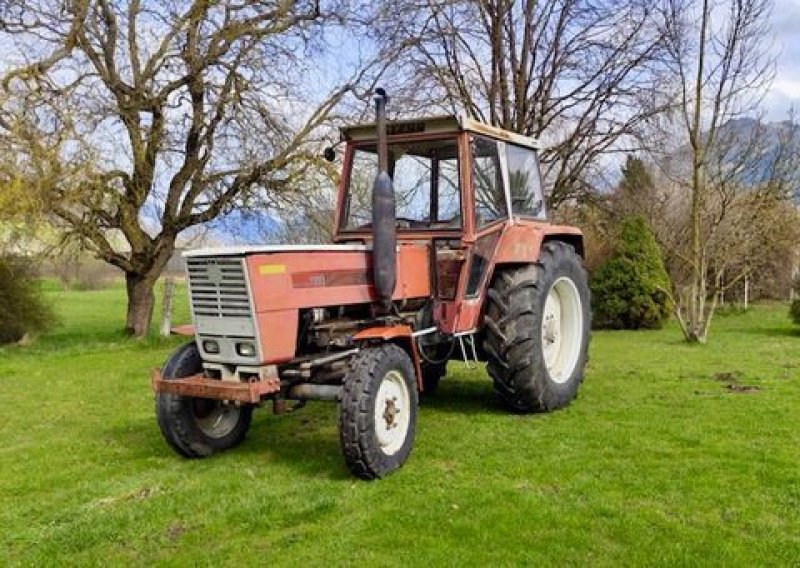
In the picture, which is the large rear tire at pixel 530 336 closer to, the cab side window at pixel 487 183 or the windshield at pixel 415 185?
the cab side window at pixel 487 183

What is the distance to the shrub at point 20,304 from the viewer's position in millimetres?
14078

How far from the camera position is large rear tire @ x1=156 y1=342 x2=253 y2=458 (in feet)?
16.6

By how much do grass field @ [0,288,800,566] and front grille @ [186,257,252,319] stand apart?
101 cm

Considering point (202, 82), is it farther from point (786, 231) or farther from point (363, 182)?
point (786, 231)

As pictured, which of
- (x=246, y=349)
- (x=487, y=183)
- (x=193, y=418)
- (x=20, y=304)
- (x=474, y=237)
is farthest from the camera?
(x=20, y=304)

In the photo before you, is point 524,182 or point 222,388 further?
point 524,182

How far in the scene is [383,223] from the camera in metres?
4.95

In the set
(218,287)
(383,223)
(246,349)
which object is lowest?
(246,349)

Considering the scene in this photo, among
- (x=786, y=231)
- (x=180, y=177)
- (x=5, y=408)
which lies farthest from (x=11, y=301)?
(x=786, y=231)

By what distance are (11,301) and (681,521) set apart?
44.8ft

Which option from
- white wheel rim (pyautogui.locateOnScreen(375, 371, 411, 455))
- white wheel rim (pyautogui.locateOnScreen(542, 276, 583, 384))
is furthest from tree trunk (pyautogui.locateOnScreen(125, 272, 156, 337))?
white wheel rim (pyautogui.locateOnScreen(375, 371, 411, 455))

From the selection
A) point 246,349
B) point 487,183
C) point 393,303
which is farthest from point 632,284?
point 246,349

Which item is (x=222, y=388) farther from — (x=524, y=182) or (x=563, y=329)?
(x=563, y=329)

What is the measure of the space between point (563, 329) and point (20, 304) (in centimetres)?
1136
